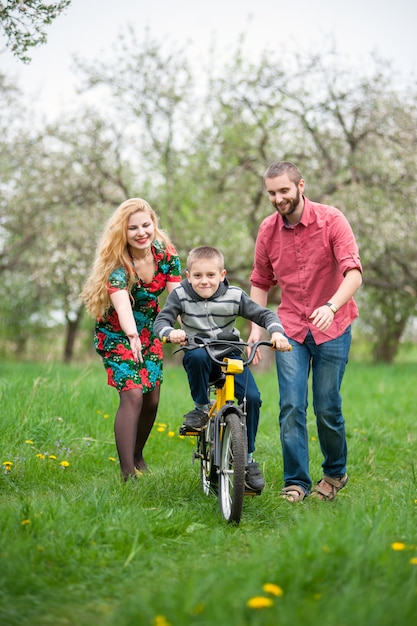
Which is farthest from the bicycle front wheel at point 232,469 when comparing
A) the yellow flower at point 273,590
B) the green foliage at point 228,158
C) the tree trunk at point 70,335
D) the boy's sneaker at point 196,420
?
the tree trunk at point 70,335

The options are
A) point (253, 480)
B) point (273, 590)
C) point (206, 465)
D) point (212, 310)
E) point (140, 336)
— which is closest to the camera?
point (273, 590)

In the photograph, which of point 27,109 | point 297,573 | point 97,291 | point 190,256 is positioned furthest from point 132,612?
point 27,109

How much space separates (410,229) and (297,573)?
12006 millimetres

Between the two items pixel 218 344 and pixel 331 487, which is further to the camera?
pixel 331 487

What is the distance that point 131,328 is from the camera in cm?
487

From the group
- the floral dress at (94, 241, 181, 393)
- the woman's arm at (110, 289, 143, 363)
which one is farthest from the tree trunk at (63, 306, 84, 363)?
the woman's arm at (110, 289, 143, 363)

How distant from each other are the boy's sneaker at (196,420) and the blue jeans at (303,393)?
61cm

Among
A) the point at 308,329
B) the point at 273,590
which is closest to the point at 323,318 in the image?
the point at 308,329

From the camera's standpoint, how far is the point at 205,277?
450cm

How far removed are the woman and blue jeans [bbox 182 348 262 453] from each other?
0.48m

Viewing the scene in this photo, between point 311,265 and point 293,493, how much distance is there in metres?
1.51

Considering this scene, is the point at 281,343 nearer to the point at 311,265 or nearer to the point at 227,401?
the point at 227,401

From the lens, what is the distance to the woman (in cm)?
500

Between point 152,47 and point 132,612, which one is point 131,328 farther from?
point 152,47
